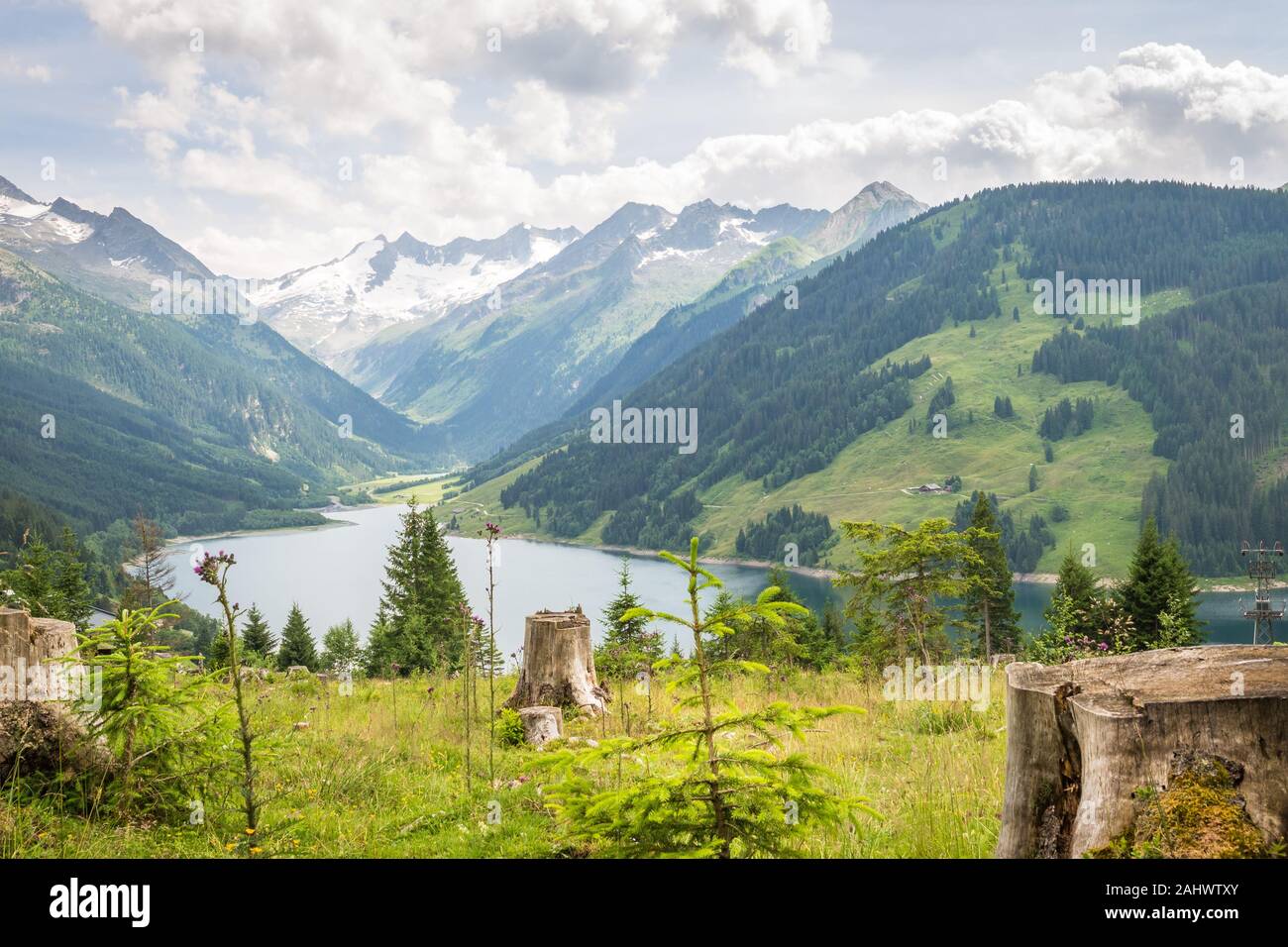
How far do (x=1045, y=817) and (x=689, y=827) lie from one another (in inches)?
77.4

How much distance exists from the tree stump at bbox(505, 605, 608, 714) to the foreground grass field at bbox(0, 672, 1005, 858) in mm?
854

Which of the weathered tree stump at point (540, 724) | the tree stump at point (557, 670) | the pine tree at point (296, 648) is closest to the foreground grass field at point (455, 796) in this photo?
the weathered tree stump at point (540, 724)

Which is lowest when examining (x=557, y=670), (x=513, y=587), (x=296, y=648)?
(x=513, y=587)

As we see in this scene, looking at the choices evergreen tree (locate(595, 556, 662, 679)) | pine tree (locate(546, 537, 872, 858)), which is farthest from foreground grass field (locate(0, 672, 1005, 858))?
evergreen tree (locate(595, 556, 662, 679))

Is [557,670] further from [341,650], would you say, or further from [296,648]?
[341,650]

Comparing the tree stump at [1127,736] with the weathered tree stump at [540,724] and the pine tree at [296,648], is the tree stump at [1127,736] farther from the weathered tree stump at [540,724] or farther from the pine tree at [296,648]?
the pine tree at [296,648]

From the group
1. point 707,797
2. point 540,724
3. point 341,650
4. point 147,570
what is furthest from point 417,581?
point 707,797

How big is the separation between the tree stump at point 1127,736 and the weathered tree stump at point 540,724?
25.0 feet

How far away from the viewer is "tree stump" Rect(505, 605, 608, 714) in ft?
45.1

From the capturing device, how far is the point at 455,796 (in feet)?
27.2

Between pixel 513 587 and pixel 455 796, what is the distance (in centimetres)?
13958

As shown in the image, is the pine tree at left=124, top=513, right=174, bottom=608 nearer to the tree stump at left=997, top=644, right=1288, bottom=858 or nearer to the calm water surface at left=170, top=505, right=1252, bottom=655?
the tree stump at left=997, top=644, right=1288, bottom=858
